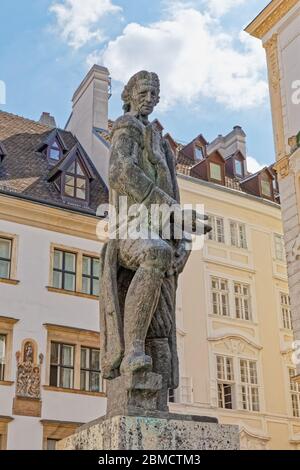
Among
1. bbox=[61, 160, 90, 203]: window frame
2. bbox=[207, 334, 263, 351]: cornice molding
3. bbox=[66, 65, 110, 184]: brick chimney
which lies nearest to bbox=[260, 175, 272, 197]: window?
bbox=[207, 334, 263, 351]: cornice molding

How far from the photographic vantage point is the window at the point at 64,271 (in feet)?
72.7

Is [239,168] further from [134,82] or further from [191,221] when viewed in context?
[191,221]

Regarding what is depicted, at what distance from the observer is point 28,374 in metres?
20.3

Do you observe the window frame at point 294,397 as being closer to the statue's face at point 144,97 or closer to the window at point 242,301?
the window at point 242,301

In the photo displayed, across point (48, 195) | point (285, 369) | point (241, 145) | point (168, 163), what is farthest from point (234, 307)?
point (168, 163)

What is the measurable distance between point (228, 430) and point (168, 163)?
2.27 meters

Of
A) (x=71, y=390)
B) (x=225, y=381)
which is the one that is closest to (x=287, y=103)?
(x=225, y=381)

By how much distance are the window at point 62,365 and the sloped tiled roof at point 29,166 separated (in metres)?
4.71

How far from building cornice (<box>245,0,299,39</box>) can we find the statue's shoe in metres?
19.5

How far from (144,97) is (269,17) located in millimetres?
18787

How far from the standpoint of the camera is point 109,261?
5301mm

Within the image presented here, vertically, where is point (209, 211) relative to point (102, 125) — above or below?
below
